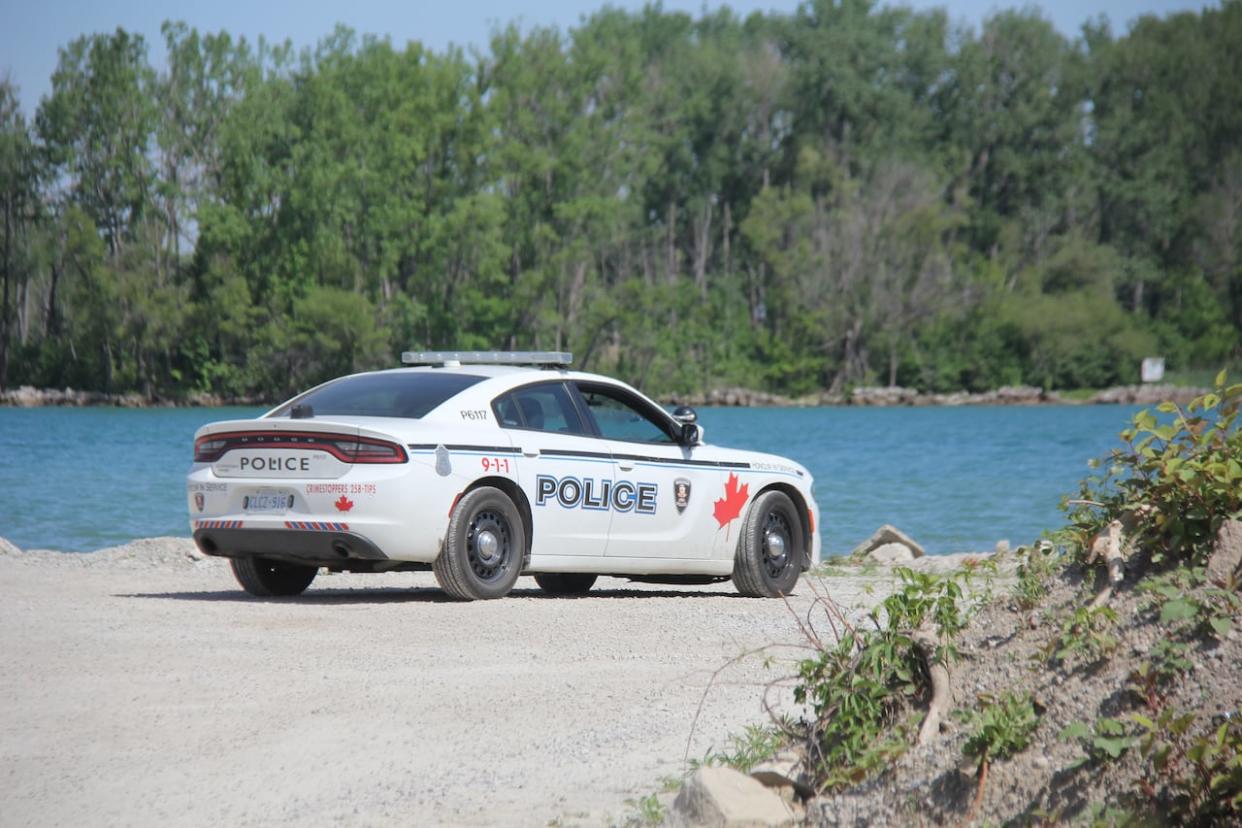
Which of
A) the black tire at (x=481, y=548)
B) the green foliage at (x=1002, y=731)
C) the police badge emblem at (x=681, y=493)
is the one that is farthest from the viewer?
Answer: the police badge emblem at (x=681, y=493)

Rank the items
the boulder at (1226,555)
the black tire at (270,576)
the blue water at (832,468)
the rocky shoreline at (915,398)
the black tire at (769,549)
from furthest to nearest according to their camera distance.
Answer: the rocky shoreline at (915,398)
the blue water at (832,468)
the black tire at (769,549)
the black tire at (270,576)
the boulder at (1226,555)

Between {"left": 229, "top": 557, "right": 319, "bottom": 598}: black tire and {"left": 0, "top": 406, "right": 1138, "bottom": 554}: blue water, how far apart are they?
37.5 feet

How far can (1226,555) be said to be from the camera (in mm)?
5414

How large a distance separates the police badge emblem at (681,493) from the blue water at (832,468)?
10921 mm

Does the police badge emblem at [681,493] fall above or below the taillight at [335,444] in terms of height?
below

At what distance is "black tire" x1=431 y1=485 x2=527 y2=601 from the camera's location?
Result: 11039mm

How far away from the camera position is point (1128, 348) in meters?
95.0

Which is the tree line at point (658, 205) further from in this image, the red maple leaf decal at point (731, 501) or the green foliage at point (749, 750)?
the green foliage at point (749, 750)

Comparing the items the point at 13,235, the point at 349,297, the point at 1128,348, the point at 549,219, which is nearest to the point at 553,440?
the point at 349,297

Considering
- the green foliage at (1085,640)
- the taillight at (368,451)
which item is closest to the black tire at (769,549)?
the taillight at (368,451)

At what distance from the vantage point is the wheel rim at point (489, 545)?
11.2 m

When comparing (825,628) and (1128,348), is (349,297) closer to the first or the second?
(1128,348)

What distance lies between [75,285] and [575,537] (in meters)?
74.5

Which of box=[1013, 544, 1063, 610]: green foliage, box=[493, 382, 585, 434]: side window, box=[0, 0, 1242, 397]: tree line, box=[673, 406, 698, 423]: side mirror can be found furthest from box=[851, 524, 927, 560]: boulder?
box=[0, 0, 1242, 397]: tree line
